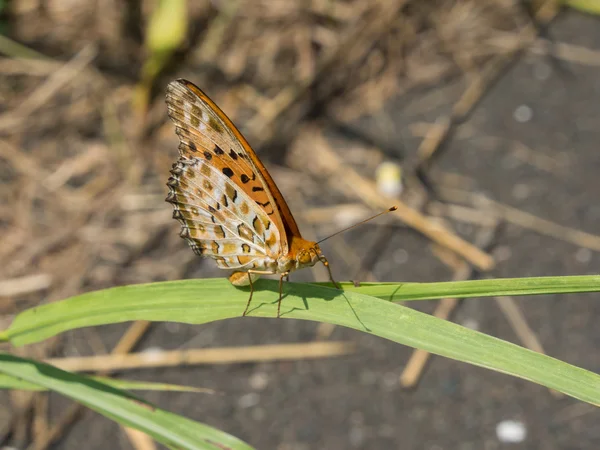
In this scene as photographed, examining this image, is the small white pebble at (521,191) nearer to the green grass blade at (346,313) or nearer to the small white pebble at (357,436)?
the small white pebble at (357,436)

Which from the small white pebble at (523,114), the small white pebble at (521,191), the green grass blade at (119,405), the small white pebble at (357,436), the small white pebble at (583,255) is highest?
the small white pebble at (523,114)

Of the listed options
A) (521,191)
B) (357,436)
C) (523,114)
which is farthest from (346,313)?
(523,114)

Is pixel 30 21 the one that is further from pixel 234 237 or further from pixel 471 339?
pixel 471 339

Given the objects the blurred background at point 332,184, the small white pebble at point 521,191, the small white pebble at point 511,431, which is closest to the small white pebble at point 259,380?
the blurred background at point 332,184

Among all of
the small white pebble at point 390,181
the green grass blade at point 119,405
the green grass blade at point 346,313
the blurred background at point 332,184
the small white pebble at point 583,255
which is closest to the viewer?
the green grass blade at point 346,313

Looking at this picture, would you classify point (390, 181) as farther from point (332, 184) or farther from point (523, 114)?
point (523, 114)

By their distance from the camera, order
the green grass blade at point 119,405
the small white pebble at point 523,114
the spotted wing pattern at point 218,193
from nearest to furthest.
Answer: the green grass blade at point 119,405
the spotted wing pattern at point 218,193
the small white pebble at point 523,114

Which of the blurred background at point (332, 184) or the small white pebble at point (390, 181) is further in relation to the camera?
the small white pebble at point (390, 181)

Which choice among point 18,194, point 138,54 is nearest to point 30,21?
point 138,54
